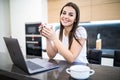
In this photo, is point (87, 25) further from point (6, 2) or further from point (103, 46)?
point (6, 2)

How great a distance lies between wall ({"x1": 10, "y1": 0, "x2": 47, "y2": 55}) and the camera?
3.22 metres

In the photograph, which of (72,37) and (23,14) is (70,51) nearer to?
(72,37)

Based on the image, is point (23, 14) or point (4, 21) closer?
point (23, 14)

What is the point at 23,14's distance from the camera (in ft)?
11.3

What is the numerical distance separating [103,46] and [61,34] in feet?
5.68

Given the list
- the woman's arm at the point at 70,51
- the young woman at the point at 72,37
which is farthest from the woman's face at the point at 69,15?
the woman's arm at the point at 70,51

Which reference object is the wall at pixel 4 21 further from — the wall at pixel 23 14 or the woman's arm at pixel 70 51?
the woman's arm at pixel 70 51

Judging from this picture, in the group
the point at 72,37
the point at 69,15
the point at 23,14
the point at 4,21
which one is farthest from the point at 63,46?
the point at 4,21

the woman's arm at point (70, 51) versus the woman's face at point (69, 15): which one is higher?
the woman's face at point (69, 15)

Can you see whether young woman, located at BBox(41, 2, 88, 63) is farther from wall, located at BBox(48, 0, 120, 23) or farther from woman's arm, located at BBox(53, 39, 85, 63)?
wall, located at BBox(48, 0, 120, 23)

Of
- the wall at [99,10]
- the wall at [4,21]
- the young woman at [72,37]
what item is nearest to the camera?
the young woman at [72,37]

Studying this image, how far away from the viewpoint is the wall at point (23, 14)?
10.6 feet

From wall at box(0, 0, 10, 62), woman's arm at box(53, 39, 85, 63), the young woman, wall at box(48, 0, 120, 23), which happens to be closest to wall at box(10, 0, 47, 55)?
wall at box(0, 0, 10, 62)

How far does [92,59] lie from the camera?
1510 millimetres
